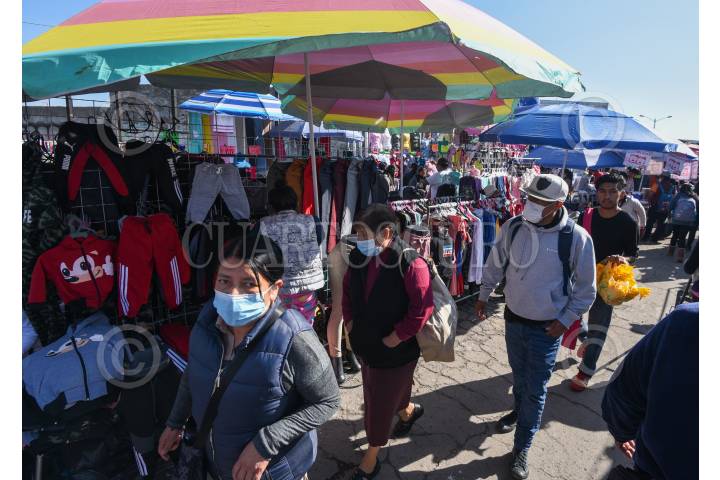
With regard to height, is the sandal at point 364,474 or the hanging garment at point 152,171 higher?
the hanging garment at point 152,171

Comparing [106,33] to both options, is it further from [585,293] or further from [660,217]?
[660,217]

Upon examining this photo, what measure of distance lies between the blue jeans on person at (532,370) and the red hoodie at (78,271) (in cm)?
322

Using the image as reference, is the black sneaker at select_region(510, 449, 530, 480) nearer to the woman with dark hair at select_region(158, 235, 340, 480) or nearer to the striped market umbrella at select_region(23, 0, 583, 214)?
the woman with dark hair at select_region(158, 235, 340, 480)

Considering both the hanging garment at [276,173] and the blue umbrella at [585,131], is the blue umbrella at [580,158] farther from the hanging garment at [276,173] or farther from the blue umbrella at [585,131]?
the hanging garment at [276,173]

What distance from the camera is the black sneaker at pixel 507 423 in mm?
3383

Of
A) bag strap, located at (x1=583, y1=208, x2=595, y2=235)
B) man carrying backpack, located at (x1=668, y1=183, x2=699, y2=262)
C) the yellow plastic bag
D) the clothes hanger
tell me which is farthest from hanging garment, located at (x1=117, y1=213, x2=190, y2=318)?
man carrying backpack, located at (x1=668, y1=183, x2=699, y2=262)

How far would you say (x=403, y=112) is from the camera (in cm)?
754

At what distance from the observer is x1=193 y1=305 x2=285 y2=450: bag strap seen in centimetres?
168

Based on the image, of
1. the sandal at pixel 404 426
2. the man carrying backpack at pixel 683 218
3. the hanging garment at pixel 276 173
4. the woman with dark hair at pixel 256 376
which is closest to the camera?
the woman with dark hair at pixel 256 376

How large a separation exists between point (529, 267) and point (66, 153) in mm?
3806

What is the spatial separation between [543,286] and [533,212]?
0.55m

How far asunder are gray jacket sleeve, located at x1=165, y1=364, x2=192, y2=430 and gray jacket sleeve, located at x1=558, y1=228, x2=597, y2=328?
2.45 m

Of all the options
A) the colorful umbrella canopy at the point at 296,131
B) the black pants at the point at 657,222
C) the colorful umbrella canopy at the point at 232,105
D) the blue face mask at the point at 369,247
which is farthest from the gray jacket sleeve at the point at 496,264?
the black pants at the point at 657,222

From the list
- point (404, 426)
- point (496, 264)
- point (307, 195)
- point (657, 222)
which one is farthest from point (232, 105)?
point (657, 222)
